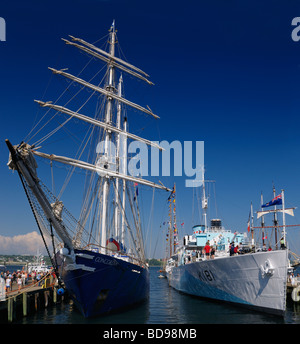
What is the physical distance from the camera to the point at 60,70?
28516 mm

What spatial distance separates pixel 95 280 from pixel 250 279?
9.54m

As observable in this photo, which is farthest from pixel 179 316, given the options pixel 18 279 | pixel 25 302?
pixel 18 279

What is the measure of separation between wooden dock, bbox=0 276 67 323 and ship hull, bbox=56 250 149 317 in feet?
11.4

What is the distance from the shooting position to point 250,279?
1975 cm

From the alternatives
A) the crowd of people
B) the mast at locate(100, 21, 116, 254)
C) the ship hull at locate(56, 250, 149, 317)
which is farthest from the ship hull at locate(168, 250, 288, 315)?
the crowd of people

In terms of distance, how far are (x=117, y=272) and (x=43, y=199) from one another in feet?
21.5

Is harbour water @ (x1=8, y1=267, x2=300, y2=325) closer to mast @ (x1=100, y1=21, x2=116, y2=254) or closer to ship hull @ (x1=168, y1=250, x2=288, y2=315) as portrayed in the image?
ship hull @ (x1=168, y1=250, x2=288, y2=315)

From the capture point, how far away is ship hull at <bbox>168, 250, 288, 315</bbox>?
18.0 metres

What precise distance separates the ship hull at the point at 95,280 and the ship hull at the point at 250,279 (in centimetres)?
678

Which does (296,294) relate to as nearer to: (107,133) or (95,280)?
(95,280)

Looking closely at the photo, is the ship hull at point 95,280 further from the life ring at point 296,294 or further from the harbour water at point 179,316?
the life ring at point 296,294

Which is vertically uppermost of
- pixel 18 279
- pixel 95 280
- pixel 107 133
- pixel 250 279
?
pixel 107 133
